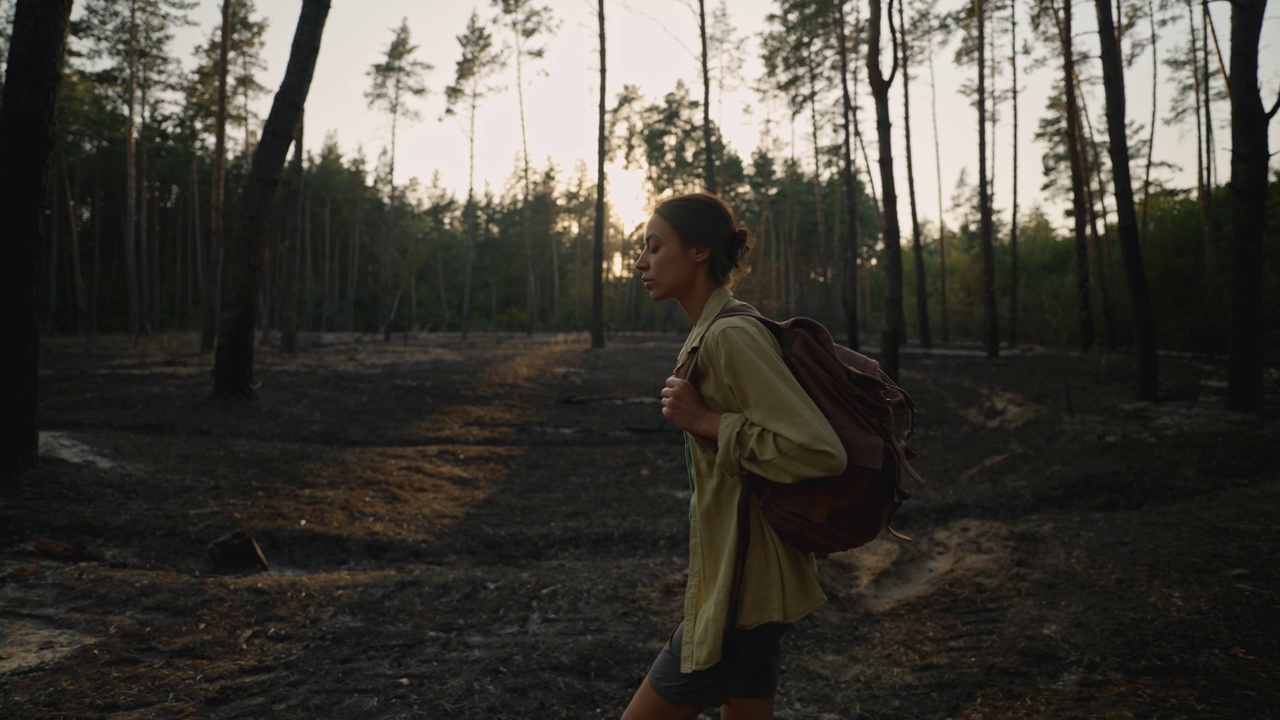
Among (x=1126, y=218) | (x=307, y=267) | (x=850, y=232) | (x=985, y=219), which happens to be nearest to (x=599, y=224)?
(x=850, y=232)

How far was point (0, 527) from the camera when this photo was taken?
5887 millimetres

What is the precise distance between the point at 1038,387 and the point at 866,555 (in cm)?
905

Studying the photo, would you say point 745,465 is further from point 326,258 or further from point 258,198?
point 326,258

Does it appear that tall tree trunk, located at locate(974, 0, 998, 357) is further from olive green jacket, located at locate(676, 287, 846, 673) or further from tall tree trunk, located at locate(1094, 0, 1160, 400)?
olive green jacket, located at locate(676, 287, 846, 673)

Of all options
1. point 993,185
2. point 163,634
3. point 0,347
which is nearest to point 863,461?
point 163,634

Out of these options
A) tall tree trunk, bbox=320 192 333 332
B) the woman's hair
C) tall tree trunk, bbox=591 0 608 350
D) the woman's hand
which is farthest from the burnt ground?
tall tree trunk, bbox=320 192 333 332

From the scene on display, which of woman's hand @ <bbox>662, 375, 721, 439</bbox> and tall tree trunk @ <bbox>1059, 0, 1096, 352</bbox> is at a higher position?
tall tree trunk @ <bbox>1059, 0, 1096, 352</bbox>

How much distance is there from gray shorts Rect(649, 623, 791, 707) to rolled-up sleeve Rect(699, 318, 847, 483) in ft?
1.42

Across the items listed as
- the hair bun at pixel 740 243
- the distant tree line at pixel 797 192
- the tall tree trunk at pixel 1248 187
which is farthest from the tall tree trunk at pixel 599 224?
the hair bun at pixel 740 243

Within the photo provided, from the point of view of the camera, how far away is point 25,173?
656cm

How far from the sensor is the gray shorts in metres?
1.92

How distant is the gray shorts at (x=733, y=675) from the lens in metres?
1.92

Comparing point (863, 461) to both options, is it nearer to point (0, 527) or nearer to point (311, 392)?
point (0, 527)

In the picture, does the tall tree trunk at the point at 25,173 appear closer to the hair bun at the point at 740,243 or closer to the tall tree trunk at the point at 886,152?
the hair bun at the point at 740,243
